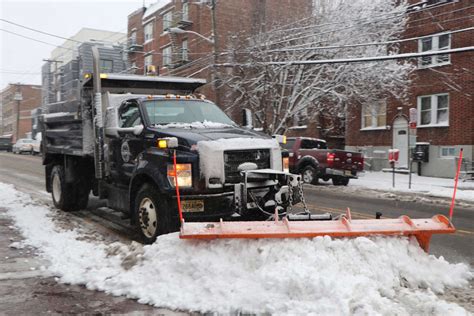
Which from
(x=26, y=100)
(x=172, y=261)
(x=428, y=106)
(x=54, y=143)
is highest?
(x=26, y=100)

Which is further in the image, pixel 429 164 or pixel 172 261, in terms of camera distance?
pixel 429 164

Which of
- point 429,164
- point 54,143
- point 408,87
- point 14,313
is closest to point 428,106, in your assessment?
point 408,87

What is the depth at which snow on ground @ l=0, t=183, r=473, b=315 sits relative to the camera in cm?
400

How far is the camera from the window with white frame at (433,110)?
2156cm

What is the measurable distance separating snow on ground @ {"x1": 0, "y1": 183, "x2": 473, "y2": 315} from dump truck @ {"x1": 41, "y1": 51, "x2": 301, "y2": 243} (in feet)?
2.61

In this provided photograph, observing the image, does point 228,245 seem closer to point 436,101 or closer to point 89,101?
point 89,101

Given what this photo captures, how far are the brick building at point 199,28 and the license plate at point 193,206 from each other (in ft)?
55.5

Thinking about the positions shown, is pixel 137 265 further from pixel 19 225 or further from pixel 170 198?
pixel 19 225

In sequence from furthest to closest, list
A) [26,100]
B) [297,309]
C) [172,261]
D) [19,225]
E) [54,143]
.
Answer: [26,100] < [54,143] < [19,225] < [172,261] < [297,309]

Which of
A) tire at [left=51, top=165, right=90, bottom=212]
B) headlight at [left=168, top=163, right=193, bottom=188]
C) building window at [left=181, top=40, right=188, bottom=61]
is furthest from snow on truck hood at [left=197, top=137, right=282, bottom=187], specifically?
building window at [left=181, top=40, right=188, bottom=61]

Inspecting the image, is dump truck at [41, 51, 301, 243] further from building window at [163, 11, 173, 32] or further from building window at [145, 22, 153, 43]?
building window at [145, 22, 153, 43]

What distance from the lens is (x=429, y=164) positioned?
21922mm

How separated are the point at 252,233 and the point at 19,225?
5.30m

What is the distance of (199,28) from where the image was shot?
3328cm
